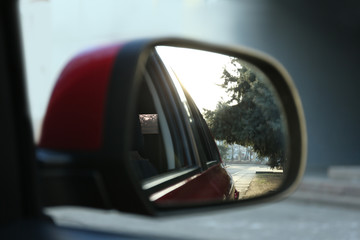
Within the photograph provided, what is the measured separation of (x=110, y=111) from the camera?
2.65 ft

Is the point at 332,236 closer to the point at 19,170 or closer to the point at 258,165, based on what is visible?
the point at 258,165

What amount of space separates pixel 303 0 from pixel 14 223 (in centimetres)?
1970

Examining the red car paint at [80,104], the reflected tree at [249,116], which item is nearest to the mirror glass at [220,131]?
the reflected tree at [249,116]

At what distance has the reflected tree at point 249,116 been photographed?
1897 millimetres

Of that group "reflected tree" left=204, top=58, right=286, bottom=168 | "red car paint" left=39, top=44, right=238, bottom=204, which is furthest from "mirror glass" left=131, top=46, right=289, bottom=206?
"red car paint" left=39, top=44, right=238, bottom=204

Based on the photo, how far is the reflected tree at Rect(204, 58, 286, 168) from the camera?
6.23 ft

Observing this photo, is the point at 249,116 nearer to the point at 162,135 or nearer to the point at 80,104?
the point at 162,135

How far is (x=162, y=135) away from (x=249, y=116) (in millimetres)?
380

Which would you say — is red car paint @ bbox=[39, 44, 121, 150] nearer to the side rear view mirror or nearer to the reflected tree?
the side rear view mirror

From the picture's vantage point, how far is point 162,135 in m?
1.83

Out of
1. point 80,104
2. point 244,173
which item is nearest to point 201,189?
point 244,173

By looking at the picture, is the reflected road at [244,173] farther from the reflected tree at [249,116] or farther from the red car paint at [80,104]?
the red car paint at [80,104]

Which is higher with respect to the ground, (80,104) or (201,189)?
(80,104)

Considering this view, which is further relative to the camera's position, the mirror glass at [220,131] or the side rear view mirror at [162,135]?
the mirror glass at [220,131]
